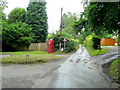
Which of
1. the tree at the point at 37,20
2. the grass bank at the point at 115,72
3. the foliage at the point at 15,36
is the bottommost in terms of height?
the grass bank at the point at 115,72

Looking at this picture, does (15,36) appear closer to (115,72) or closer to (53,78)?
(53,78)

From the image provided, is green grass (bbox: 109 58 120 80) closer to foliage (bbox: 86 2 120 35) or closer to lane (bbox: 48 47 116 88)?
lane (bbox: 48 47 116 88)

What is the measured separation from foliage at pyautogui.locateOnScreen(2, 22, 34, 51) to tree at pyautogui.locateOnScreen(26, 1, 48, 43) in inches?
82.1

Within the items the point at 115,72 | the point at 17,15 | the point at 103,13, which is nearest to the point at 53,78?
the point at 115,72

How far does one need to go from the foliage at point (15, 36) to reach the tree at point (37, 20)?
6.84 feet

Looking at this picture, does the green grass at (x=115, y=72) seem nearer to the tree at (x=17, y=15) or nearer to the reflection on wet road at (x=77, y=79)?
the reflection on wet road at (x=77, y=79)

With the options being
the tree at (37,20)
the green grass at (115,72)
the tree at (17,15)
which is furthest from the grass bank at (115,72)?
the tree at (17,15)

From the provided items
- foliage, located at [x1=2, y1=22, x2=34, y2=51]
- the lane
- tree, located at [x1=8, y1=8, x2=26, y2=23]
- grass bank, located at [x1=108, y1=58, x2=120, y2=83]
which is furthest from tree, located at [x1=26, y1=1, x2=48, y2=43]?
grass bank, located at [x1=108, y1=58, x2=120, y2=83]

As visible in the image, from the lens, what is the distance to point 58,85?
3088 mm

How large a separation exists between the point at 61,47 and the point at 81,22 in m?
5.79

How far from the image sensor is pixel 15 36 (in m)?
14.9

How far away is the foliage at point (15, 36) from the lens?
544 inches

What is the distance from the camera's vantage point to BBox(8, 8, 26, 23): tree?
69.4 feet

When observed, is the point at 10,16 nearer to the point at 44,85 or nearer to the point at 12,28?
the point at 12,28
